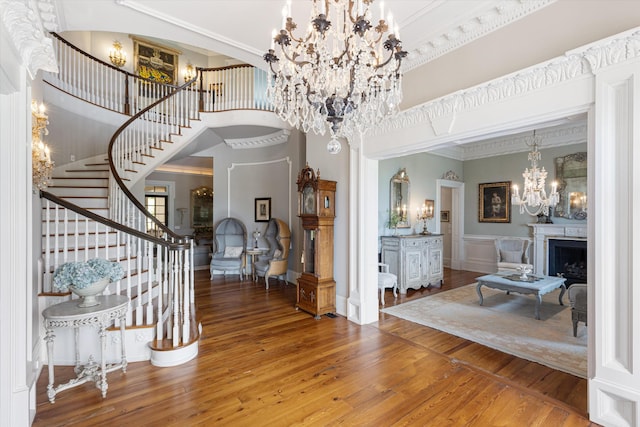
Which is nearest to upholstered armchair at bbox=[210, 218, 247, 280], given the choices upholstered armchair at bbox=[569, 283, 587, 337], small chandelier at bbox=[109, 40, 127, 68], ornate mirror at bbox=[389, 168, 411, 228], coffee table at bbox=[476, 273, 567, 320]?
ornate mirror at bbox=[389, 168, 411, 228]

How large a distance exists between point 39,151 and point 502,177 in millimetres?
8573

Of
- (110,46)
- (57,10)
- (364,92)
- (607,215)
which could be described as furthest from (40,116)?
(110,46)

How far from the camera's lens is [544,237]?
260 inches

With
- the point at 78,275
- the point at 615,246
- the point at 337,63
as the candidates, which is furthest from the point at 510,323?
the point at 78,275

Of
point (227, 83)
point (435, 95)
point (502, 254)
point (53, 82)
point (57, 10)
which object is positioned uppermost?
point (227, 83)

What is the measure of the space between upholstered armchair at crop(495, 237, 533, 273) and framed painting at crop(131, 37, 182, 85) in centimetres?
946

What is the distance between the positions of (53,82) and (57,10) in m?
3.56

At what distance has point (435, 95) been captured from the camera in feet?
10.6

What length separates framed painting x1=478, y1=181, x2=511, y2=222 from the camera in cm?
729

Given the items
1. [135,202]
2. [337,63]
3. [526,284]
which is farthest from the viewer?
[526,284]

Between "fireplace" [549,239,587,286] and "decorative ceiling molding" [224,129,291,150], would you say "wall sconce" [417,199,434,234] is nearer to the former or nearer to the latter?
"fireplace" [549,239,587,286]

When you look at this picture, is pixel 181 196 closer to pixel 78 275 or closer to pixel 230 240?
pixel 230 240

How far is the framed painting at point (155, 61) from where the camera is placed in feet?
25.8

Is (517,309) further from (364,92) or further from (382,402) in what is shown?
(364,92)
